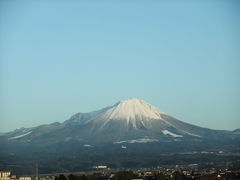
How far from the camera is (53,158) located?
101 meters

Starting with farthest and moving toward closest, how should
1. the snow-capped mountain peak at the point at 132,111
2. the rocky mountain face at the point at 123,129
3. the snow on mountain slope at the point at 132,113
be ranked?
the snow-capped mountain peak at the point at 132,111 < the snow on mountain slope at the point at 132,113 < the rocky mountain face at the point at 123,129

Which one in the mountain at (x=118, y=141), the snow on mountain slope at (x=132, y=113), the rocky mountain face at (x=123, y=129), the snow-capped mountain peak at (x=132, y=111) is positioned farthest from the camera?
the snow-capped mountain peak at (x=132, y=111)

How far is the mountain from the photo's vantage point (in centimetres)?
9825

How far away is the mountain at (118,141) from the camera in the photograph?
322ft

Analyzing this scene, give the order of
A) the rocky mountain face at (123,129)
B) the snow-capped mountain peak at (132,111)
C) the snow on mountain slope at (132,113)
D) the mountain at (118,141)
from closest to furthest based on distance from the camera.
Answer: the mountain at (118,141) → the rocky mountain face at (123,129) → the snow on mountain slope at (132,113) → the snow-capped mountain peak at (132,111)

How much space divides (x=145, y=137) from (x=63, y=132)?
16341mm

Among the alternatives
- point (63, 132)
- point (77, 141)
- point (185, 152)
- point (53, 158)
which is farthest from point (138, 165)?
point (63, 132)

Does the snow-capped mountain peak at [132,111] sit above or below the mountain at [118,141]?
above

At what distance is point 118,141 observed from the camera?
437ft

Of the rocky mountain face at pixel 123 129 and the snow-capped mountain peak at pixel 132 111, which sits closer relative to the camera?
the rocky mountain face at pixel 123 129

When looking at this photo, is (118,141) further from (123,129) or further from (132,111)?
(132,111)

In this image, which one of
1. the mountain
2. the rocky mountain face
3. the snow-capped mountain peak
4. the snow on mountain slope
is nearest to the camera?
the mountain

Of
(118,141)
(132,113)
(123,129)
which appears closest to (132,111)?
(132,113)

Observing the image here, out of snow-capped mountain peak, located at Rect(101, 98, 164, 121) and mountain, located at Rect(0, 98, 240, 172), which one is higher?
snow-capped mountain peak, located at Rect(101, 98, 164, 121)
